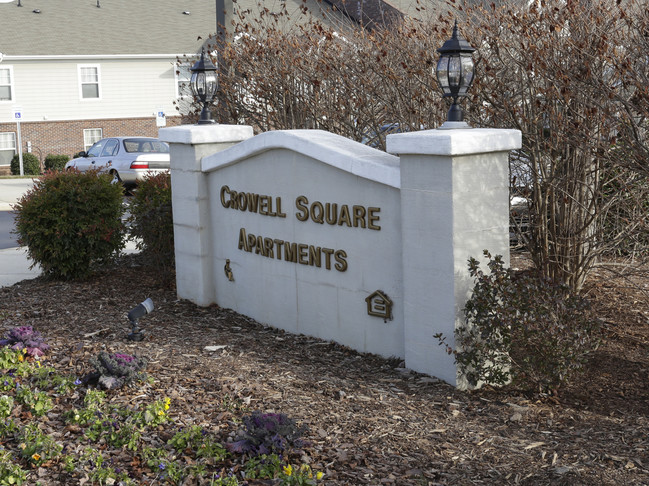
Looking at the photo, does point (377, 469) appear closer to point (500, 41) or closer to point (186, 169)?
point (500, 41)

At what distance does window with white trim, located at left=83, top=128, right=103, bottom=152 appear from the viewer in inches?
1341

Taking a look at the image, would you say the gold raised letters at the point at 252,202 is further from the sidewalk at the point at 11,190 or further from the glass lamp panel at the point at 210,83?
the sidewalk at the point at 11,190

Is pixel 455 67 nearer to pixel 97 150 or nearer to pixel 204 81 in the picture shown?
pixel 204 81

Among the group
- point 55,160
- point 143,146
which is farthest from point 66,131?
point 143,146

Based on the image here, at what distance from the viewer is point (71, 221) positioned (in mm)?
9734

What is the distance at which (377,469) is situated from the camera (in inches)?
180

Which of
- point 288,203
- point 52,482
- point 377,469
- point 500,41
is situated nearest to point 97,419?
point 52,482

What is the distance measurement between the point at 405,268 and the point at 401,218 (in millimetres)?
366

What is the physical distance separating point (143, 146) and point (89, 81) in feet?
41.0

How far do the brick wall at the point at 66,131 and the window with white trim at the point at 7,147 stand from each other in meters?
0.19

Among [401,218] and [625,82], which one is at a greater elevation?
[625,82]

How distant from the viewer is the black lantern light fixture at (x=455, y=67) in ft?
19.8

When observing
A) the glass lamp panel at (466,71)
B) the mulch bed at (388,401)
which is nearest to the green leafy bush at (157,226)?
the mulch bed at (388,401)

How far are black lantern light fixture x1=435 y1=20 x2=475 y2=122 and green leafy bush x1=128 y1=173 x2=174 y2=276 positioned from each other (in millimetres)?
4312
